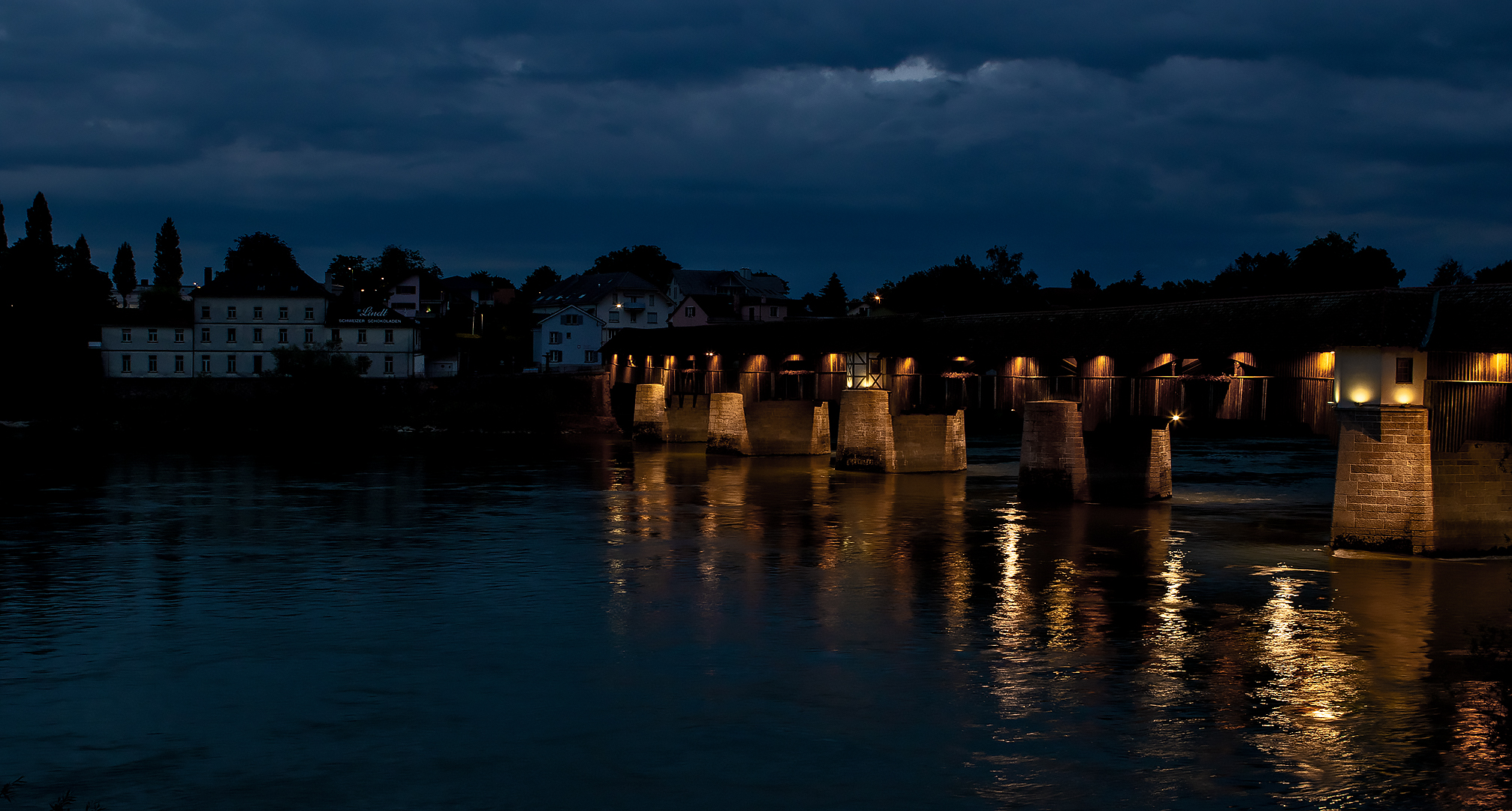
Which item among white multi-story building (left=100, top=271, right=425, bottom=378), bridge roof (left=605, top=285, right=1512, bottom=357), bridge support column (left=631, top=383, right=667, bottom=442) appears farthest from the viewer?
white multi-story building (left=100, top=271, right=425, bottom=378)

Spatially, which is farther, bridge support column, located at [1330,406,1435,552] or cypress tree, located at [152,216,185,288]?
cypress tree, located at [152,216,185,288]

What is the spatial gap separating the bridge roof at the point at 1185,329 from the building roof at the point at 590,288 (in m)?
40.8

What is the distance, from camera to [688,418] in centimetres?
7456

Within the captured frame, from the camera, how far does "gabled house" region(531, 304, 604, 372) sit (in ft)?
338

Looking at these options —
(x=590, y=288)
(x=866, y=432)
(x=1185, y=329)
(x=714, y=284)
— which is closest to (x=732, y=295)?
(x=714, y=284)

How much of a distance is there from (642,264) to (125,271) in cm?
5571

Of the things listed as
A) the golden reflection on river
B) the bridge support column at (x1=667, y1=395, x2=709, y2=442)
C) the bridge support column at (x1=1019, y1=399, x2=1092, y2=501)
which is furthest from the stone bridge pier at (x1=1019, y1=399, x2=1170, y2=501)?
the bridge support column at (x1=667, y1=395, x2=709, y2=442)

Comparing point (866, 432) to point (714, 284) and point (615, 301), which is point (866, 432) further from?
point (714, 284)

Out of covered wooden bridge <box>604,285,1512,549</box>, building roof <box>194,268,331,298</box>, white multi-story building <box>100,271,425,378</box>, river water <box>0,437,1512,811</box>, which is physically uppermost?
building roof <box>194,268,331,298</box>

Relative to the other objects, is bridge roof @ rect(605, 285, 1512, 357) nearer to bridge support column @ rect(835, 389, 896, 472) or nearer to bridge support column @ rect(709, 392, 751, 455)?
bridge support column @ rect(835, 389, 896, 472)

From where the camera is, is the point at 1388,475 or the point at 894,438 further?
the point at 894,438

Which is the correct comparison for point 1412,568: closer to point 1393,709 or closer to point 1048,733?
point 1393,709

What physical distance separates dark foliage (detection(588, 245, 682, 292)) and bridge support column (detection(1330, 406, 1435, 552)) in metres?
112

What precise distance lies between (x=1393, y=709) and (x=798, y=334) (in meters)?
43.7
